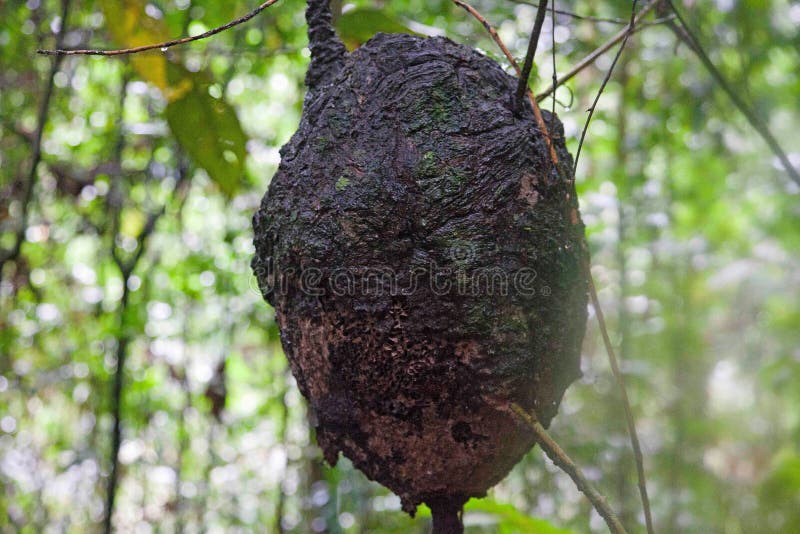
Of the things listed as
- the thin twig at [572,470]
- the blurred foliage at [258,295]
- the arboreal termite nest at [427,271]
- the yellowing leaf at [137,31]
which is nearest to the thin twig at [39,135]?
the blurred foliage at [258,295]

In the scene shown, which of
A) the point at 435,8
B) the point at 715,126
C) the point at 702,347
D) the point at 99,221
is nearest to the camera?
the point at 435,8

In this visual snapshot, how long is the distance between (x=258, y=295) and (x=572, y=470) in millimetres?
1517

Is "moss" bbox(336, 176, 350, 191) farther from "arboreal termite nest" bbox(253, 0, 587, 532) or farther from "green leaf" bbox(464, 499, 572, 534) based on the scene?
"green leaf" bbox(464, 499, 572, 534)

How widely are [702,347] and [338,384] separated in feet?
12.1

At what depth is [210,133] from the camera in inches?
56.7

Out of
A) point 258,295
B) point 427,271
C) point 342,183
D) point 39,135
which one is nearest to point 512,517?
point 427,271

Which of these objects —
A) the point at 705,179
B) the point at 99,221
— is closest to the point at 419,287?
the point at 99,221

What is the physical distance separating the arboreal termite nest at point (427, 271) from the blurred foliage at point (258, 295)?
1.11 m

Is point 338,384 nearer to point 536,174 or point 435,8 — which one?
point 536,174

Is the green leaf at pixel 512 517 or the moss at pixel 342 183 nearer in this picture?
the moss at pixel 342 183

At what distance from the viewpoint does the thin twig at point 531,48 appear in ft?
2.65

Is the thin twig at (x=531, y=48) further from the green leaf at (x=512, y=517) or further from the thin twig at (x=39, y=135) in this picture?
the thin twig at (x=39, y=135)

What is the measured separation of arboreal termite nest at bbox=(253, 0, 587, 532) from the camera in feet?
2.93

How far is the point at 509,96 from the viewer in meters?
1.01
